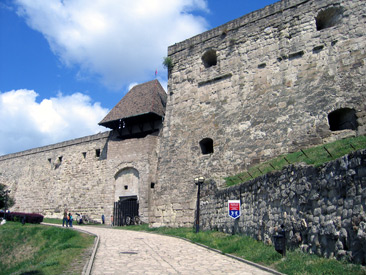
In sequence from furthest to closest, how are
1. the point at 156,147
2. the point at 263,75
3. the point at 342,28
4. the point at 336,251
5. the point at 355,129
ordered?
the point at 156,147 → the point at 263,75 → the point at 342,28 → the point at 355,129 → the point at 336,251

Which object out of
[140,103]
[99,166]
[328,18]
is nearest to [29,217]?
[99,166]

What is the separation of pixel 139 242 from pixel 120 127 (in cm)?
1083

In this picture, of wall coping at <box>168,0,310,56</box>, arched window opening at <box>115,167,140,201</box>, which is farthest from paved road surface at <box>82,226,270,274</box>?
wall coping at <box>168,0,310,56</box>

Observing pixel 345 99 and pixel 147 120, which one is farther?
pixel 147 120

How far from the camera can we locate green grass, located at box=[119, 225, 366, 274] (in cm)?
518

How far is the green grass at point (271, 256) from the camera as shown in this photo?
518 centimetres

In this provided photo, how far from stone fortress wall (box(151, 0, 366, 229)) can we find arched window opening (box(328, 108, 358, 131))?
0.12 ft

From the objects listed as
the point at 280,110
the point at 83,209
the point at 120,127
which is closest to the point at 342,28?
the point at 280,110

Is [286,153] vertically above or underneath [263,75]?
underneath

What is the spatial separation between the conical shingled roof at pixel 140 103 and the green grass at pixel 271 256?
923 centimetres

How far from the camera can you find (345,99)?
11.6 metres

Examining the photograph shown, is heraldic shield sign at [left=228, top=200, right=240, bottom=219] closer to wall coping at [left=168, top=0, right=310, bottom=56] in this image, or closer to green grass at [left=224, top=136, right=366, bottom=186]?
green grass at [left=224, top=136, right=366, bottom=186]

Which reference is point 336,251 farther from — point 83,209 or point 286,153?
point 83,209

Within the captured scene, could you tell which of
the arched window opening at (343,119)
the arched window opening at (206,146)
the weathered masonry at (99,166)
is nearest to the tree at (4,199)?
the weathered masonry at (99,166)
